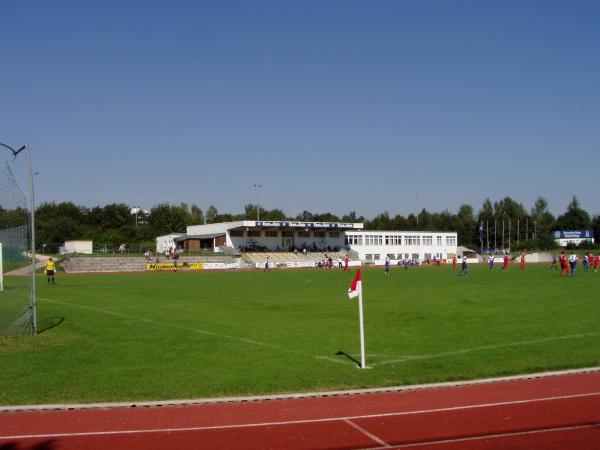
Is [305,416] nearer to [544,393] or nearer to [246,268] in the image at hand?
[544,393]

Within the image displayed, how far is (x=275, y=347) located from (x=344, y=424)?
608cm

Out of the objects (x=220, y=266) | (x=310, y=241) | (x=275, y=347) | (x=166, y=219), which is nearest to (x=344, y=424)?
(x=275, y=347)

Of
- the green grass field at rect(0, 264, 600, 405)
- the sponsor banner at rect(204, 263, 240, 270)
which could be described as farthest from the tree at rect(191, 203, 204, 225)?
the green grass field at rect(0, 264, 600, 405)

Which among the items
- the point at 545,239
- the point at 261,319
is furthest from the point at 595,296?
the point at 545,239

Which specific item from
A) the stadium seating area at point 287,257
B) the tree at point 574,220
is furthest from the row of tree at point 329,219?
the stadium seating area at point 287,257

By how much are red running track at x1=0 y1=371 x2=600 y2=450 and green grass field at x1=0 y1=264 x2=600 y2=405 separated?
3.11 feet

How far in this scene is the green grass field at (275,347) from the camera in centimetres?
1038

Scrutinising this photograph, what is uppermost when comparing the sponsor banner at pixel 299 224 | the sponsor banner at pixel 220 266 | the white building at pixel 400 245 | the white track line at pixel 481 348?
the sponsor banner at pixel 299 224

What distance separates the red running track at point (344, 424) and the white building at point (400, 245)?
91323mm

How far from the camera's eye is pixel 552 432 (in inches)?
298

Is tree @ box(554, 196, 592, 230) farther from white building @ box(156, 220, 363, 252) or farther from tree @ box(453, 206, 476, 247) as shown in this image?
white building @ box(156, 220, 363, 252)

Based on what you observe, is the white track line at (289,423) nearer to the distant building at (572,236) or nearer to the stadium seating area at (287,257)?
the stadium seating area at (287,257)

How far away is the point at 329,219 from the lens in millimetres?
156625

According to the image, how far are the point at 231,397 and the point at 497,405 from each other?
13.3 ft
